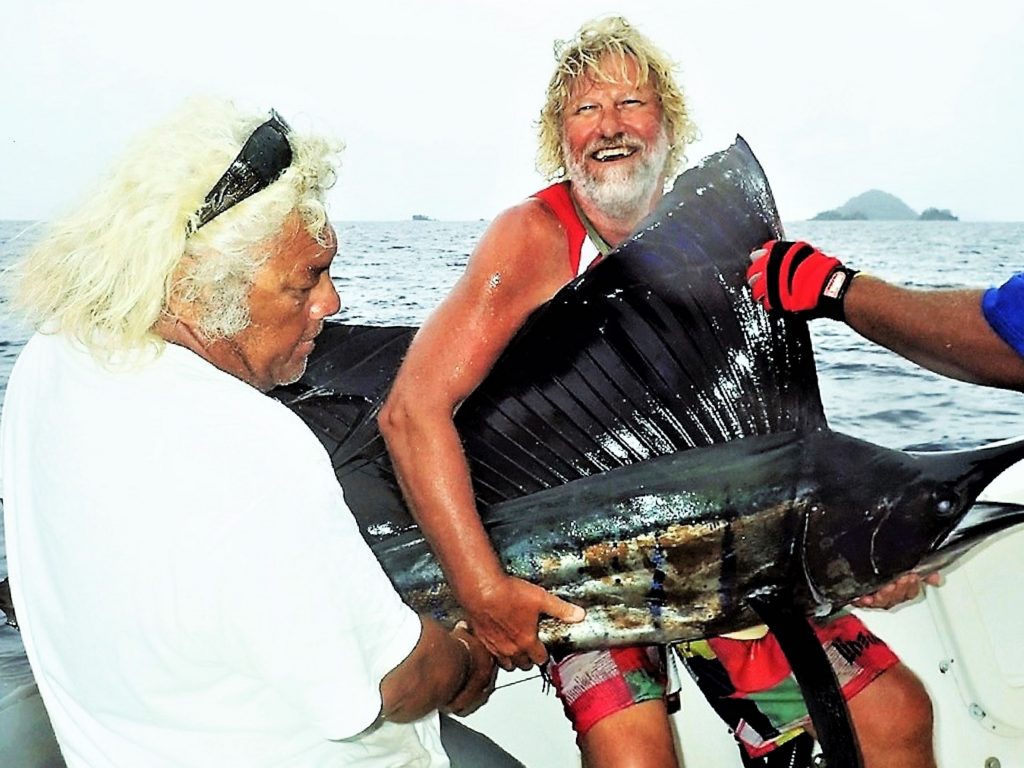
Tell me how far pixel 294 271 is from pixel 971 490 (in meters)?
1.16

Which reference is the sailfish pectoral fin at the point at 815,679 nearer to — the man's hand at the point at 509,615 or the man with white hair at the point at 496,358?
the man with white hair at the point at 496,358

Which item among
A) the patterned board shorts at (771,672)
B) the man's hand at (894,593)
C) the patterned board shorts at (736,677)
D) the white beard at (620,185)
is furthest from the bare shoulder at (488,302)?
the man's hand at (894,593)

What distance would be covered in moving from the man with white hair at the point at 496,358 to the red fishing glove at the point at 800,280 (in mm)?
308

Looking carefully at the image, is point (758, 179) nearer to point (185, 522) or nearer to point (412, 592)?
point (412, 592)

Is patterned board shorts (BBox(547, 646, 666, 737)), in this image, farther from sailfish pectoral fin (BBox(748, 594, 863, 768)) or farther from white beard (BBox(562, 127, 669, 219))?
white beard (BBox(562, 127, 669, 219))

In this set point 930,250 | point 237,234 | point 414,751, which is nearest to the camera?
point 237,234

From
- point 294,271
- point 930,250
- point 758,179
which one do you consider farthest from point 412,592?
point 930,250

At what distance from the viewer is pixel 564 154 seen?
7.17 feet

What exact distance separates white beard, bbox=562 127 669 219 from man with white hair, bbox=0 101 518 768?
2.86 ft

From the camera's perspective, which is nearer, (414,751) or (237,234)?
(237,234)

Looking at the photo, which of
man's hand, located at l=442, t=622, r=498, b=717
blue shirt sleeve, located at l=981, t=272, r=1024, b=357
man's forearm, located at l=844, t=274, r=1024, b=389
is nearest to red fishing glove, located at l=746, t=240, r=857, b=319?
man's forearm, located at l=844, t=274, r=1024, b=389

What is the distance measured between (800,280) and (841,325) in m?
3.53

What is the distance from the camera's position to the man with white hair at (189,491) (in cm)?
105

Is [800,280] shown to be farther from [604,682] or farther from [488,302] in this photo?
[604,682]
